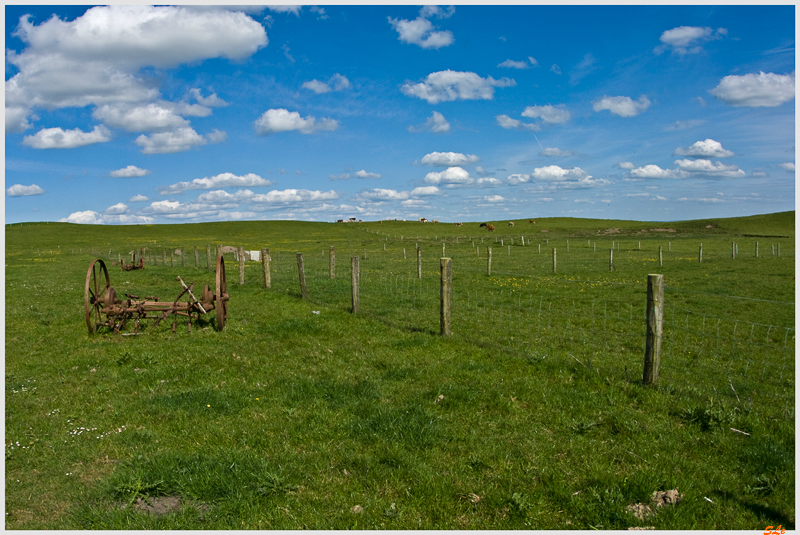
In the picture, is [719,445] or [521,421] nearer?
[719,445]

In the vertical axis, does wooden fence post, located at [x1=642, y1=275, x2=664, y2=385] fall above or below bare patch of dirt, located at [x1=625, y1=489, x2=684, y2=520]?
above

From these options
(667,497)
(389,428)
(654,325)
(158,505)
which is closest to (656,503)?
(667,497)

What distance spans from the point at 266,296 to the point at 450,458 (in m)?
13.1

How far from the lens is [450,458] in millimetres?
5504

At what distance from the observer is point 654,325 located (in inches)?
298

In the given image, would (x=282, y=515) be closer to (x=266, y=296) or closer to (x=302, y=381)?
(x=302, y=381)

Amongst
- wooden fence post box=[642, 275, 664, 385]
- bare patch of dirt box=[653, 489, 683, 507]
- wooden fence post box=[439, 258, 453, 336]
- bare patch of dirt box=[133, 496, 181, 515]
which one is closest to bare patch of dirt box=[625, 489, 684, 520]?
bare patch of dirt box=[653, 489, 683, 507]

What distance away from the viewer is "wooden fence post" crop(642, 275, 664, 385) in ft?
24.5

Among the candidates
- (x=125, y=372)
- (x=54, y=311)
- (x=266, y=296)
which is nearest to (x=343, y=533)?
(x=125, y=372)

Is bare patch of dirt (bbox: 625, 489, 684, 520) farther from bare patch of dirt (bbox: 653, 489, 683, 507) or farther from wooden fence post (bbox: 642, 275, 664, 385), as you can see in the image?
wooden fence post (bbox: 642, 275, 664, 385)

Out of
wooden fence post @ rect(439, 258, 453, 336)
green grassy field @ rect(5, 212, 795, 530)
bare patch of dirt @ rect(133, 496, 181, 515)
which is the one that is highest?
wooden fence post @ rect(439, 258, 453, 336)

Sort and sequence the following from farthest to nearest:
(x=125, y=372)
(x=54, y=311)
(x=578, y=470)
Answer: (x=54, y=311) → (x=125, y=372) → (x=578, y=470)

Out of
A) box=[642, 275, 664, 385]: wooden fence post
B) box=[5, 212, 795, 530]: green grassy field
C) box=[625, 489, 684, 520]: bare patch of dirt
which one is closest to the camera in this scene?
Answer: box=[625, 489, 684, 520]: bare patch of dirt

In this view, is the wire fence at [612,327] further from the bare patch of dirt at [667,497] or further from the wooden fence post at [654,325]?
the bare patch of dirt at [667,497]
